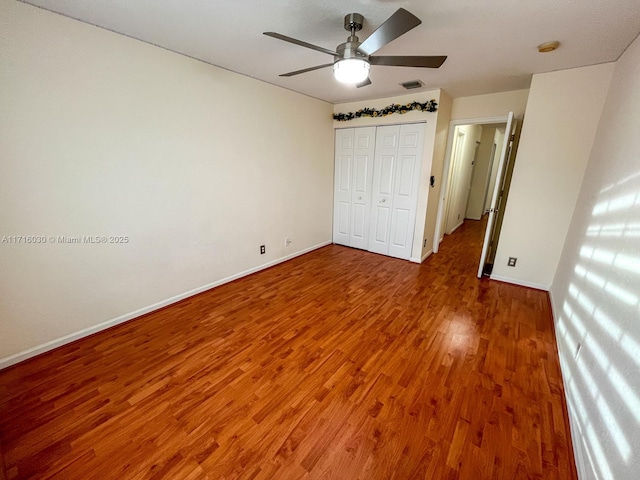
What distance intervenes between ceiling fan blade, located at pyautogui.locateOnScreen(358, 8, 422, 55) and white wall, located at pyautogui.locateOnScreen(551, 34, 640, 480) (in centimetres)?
150

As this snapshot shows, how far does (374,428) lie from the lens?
1466 millimetres

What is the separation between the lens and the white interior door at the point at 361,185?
13.6ft

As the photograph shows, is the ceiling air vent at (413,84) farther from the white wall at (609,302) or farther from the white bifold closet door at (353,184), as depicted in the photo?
the white wall at (609,302)

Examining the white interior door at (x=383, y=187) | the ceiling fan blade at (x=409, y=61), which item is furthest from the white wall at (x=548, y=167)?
the ceiling fan blade at (x=409, y=61)

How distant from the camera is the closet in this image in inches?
150

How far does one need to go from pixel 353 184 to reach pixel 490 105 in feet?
7.16

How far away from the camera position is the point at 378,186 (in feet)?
13.7

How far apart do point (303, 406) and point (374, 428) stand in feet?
1.46

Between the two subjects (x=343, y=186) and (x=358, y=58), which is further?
(x=343, y=186)

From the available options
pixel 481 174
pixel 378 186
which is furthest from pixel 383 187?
pixel 481 174

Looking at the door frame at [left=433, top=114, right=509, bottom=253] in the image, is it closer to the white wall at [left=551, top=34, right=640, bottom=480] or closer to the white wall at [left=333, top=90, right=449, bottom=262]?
the white wall at [left=333, top=90, right=449, bottom=262]

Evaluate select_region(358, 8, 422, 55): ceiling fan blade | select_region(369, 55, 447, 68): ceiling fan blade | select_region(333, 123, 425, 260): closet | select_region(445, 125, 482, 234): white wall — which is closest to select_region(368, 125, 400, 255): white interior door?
select_region(333, 123, 425, 260): closet

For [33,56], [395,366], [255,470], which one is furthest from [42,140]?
[395,366]

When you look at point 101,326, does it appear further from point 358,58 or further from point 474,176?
point 474,176
